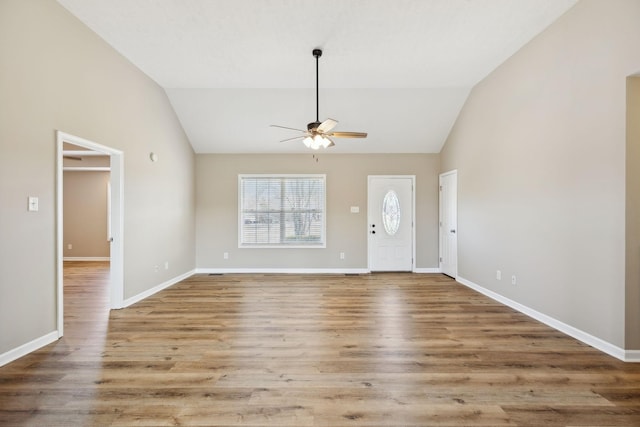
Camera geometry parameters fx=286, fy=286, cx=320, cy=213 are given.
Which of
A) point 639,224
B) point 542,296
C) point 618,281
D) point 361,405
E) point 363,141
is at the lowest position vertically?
point 361,405

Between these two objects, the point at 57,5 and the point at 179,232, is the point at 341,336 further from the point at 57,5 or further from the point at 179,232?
the point at 57,5

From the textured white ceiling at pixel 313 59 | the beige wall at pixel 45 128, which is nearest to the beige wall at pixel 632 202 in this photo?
the textured white ceiling at pixel 313 59

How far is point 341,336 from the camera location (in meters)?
2.93

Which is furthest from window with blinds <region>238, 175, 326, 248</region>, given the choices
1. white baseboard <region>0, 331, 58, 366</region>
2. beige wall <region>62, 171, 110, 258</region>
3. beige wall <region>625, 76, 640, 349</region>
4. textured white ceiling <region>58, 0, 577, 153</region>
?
beige wall <region>625, 76, 640, 349</region>

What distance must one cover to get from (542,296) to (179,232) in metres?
5.66

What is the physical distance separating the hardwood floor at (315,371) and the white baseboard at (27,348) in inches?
2.7

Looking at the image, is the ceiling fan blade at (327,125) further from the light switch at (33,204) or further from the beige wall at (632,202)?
the light switch at (33,204)

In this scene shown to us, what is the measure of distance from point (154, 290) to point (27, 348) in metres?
2.01

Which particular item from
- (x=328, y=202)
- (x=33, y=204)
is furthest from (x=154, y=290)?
(x=328, y=202)

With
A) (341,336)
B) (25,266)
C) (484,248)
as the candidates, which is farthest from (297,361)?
(484,248)

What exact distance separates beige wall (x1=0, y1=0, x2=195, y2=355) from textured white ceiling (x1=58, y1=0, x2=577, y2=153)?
0.39 m

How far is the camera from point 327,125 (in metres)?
3.28

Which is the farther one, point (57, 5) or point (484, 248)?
point (484, 248)

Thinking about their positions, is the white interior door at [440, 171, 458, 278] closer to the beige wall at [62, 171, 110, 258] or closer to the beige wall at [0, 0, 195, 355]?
the beige wall at [0, 0, 195, 355]
